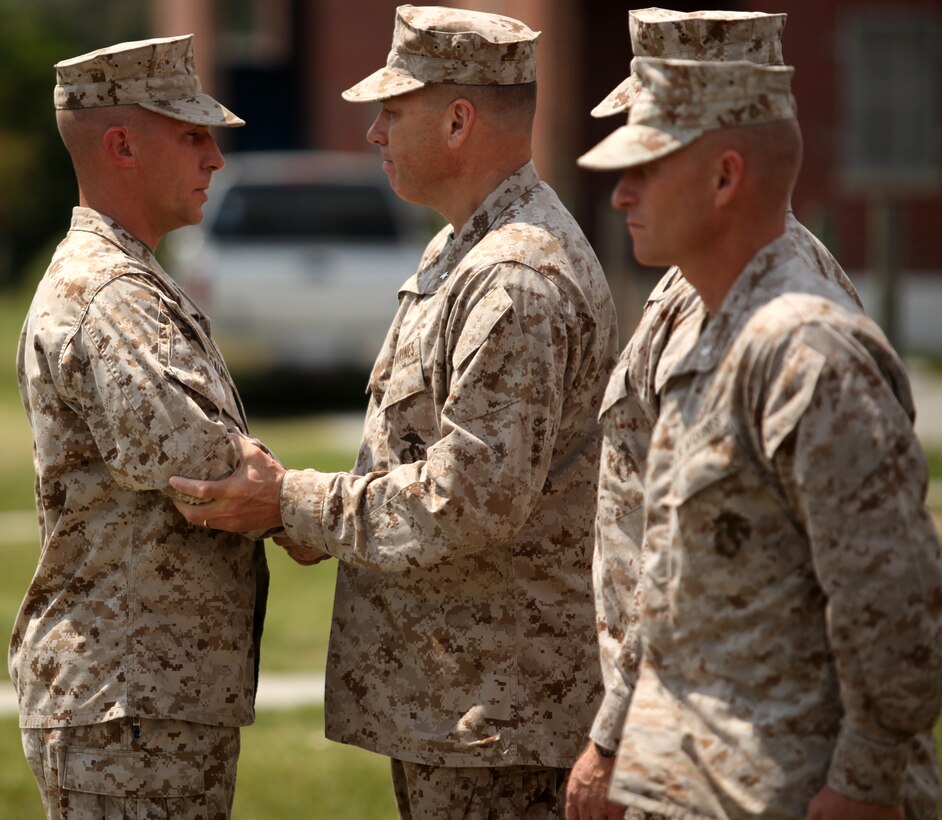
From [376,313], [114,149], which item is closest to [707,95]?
[114,149]

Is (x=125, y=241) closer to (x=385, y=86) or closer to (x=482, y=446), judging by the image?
(x=385, y=86)

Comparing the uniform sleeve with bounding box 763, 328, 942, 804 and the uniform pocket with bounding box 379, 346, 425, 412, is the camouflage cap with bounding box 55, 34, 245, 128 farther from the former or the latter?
the uniform sleeve with bounding box 763, 328, 942, 804

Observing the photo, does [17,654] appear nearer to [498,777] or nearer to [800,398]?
[498,777]

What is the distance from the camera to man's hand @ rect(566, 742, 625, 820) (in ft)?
10.2

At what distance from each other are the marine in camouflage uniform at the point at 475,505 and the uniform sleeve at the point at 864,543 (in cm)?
98

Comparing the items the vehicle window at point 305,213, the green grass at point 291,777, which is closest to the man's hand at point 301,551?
the green grass at point 291,777

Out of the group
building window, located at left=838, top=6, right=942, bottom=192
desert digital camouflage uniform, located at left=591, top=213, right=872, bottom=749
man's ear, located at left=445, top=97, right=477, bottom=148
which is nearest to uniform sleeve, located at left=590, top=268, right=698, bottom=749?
desert digital camouflage uniform, located at left=591, top=213, right=872, bottom=749

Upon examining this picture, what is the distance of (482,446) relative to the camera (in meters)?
3.41

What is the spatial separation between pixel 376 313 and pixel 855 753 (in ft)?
40.6

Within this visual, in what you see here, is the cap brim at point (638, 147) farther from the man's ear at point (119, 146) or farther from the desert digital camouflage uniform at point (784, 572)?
the man's ear at point (119, 146)

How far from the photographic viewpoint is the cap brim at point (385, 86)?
3648mm

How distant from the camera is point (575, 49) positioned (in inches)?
823

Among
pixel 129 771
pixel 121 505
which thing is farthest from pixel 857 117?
pixel 129 771

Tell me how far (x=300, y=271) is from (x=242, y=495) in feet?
37.4
